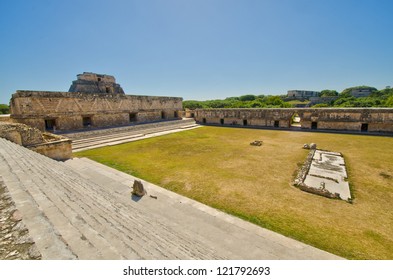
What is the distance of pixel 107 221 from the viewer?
7.39 feet

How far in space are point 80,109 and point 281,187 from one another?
17.5 m

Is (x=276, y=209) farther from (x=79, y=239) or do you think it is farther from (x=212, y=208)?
(x=79, y=239)

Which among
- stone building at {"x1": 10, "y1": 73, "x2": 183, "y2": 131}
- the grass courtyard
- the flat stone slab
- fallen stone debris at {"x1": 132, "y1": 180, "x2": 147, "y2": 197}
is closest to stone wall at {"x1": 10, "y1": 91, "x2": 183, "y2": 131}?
stone building at {"x1": 10, "y1": 73, "x2": 183, "y2": 131}

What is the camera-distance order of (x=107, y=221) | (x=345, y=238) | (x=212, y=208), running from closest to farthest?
A: (x=107, y=221) < (x=345, y=238) < (x=212, y=208)

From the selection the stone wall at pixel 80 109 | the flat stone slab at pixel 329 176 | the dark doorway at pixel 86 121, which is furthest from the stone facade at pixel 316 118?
the dark doorway at pixel 86 121


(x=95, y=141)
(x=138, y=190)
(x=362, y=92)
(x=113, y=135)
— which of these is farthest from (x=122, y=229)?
(x=362, y=92)

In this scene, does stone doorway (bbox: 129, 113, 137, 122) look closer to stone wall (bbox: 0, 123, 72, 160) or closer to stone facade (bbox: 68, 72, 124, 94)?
stone facade (bbox: 68, 72, 124, 94)

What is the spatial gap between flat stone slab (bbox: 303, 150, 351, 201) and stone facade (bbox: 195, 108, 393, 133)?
1060cm

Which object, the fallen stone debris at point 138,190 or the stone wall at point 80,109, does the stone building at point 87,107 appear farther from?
the fallen stone debris at point 138,190

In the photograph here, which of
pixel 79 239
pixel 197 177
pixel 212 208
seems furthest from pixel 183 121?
pixel 79 239

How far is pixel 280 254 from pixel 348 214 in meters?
2.67

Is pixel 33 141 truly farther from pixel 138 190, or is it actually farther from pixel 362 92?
pixel 362 92

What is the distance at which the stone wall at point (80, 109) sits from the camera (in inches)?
540

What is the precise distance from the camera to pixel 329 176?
23.3 ft
